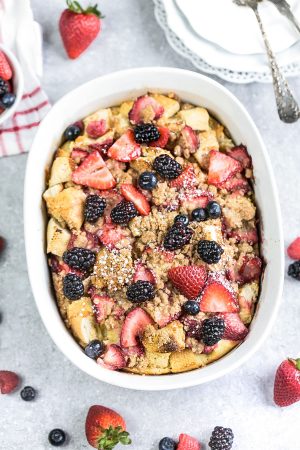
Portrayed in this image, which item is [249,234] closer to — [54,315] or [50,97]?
[54,315]

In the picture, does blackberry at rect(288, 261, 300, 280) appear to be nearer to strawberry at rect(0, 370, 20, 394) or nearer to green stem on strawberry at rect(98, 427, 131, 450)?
green stem on strawberry at rect(98, 427, 131, 450)

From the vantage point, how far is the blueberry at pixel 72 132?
8.59 ft

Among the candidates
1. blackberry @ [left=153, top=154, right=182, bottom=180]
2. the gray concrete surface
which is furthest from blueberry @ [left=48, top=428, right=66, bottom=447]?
blackberry @ [left=153, top=154, right=182, bottom=180]

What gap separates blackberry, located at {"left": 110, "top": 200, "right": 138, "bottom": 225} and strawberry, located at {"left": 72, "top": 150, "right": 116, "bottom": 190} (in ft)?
0.36

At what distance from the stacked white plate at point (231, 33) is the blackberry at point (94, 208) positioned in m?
0.74

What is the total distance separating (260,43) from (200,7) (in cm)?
26

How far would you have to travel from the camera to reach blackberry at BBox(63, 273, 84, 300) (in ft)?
7.95

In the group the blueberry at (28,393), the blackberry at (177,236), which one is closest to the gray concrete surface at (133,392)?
the blueberry at (28,393)

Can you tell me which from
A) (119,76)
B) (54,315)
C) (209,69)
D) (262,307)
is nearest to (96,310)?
(54,315)

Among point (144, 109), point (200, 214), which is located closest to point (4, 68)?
point (144, 109)

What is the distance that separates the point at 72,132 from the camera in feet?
8.58

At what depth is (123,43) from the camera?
2969mm

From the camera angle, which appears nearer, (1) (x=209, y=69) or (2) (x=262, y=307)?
(2) (x=262, y=307)

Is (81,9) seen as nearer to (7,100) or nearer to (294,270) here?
(7,100)
